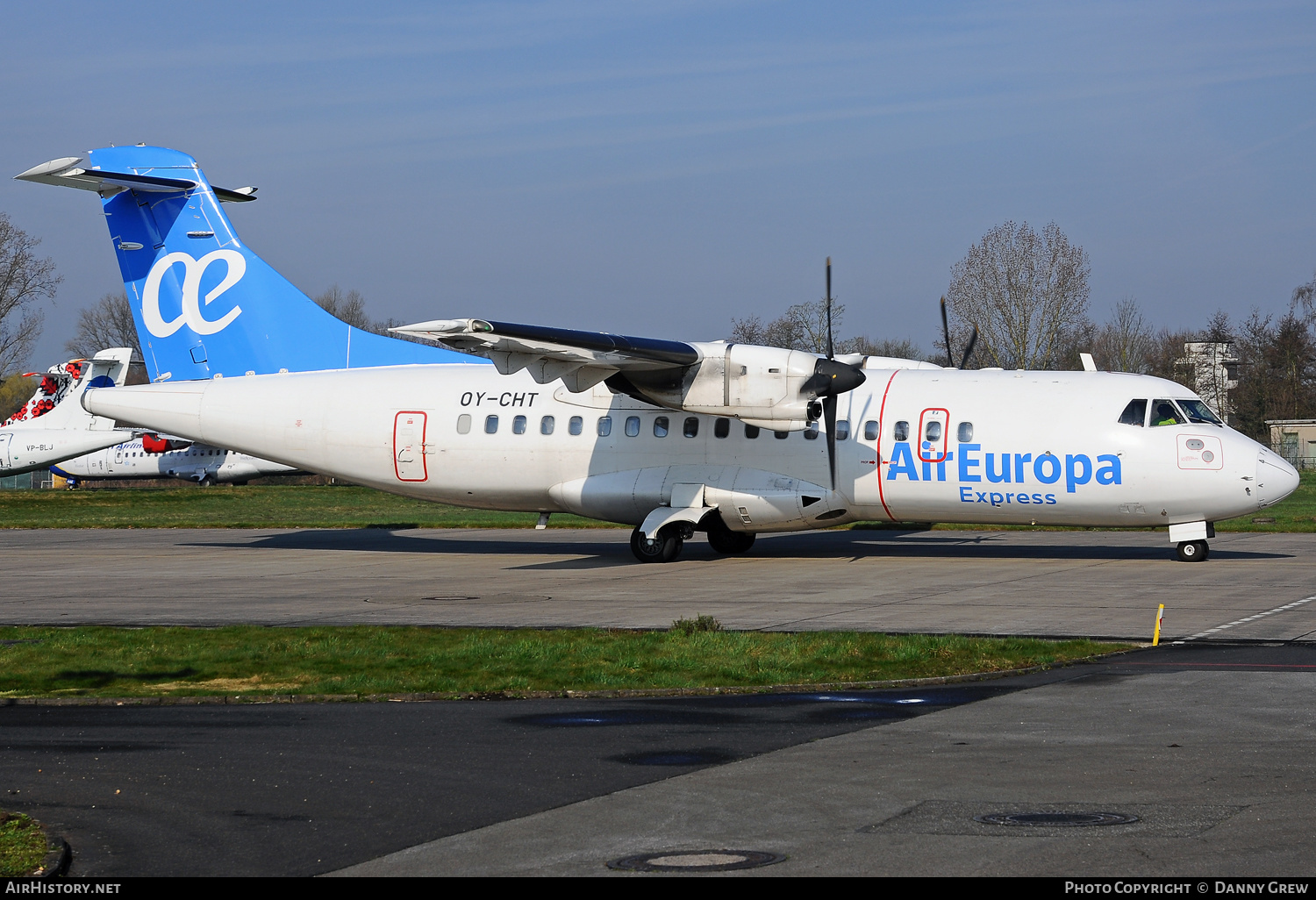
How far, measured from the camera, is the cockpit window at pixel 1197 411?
2259cm

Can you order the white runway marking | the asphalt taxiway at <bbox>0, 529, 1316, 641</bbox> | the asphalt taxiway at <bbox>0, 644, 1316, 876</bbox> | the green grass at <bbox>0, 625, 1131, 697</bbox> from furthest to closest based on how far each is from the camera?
1. the asphalt taxiway at <bbox>0, 529, 1316, 641</bbox>
2. the white runway marking
3. the green grass at <bbox>0, 625, 1131, 697</bbox>
4. the asphalt taxiway at <bbox>0, 644, 1316, 876</bbox>

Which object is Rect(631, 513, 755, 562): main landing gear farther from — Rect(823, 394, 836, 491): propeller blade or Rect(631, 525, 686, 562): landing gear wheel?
Rect(823, 394, 836, 491): propeller blade

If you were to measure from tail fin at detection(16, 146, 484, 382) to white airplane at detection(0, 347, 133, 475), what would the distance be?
28820mm

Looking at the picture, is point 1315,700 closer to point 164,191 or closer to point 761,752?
point 761,752

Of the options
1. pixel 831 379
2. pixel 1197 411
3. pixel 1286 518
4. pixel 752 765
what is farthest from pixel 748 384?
pixel 1286 518

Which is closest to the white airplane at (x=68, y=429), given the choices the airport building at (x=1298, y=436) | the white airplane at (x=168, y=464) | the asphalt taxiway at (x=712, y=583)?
the white airplane at (x=168, y=464)

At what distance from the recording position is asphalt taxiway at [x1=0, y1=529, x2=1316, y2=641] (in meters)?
16.5

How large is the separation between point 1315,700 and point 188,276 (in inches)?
940

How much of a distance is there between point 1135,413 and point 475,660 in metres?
14.1

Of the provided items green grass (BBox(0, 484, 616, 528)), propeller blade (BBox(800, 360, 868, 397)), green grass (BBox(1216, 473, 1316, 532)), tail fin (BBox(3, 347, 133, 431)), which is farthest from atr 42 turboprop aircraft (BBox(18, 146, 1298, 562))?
tail fin (BBox(3, 347, 133, 431))

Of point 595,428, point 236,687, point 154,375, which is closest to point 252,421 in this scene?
point 154,375

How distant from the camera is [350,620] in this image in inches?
667

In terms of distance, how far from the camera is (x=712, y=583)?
69.3 feet

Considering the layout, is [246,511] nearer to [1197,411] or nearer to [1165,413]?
[1165,413]
